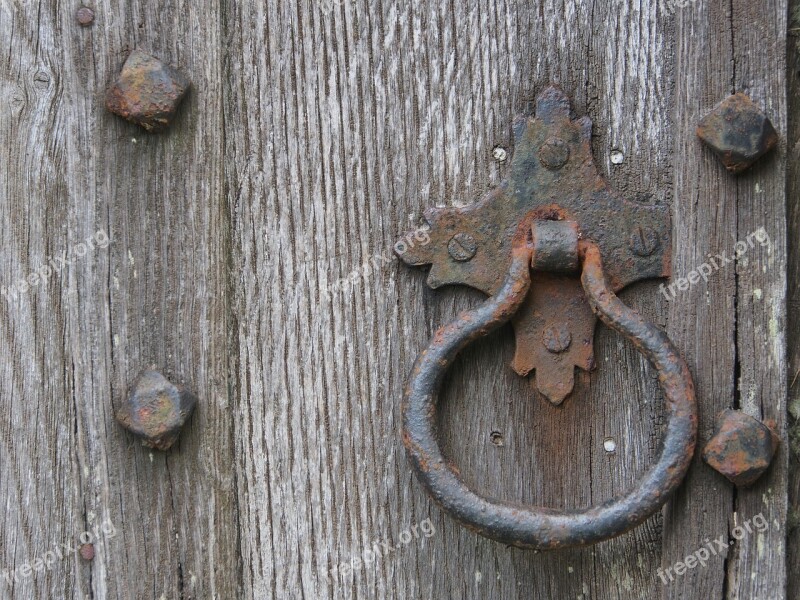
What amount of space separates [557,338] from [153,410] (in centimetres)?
41

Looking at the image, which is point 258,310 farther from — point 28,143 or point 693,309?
point 693,309

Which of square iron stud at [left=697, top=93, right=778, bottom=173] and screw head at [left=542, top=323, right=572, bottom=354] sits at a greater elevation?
square iron stud at [left=697, top=93, right=778, bottom=173]

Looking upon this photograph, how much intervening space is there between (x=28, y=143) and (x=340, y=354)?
0.37m

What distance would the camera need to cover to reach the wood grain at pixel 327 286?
0.77 metres

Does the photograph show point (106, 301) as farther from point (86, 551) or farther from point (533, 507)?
point (533, 507)

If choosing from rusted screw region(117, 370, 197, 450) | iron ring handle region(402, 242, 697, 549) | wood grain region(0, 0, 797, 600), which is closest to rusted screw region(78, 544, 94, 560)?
wood grain region(0, 0, 797, 600)

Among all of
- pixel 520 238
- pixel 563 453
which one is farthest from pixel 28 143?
pixel 563 453

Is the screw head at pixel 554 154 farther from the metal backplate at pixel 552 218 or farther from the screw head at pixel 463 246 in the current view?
the screw head at pixel 463 246

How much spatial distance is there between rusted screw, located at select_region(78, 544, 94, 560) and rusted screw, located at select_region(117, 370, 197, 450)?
12cm

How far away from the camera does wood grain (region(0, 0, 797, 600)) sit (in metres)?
0.77

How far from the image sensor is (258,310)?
802 millimetres

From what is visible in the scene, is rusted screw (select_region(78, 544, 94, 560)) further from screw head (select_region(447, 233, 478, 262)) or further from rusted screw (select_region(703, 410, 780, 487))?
rusted screw (select_region(703, 410, 780, 487))

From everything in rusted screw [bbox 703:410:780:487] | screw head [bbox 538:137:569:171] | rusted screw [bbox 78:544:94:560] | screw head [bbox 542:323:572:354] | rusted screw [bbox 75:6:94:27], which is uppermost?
rusted screw [bbox 75:6:94:27]

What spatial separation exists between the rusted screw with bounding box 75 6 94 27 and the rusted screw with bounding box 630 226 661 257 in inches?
22.6
